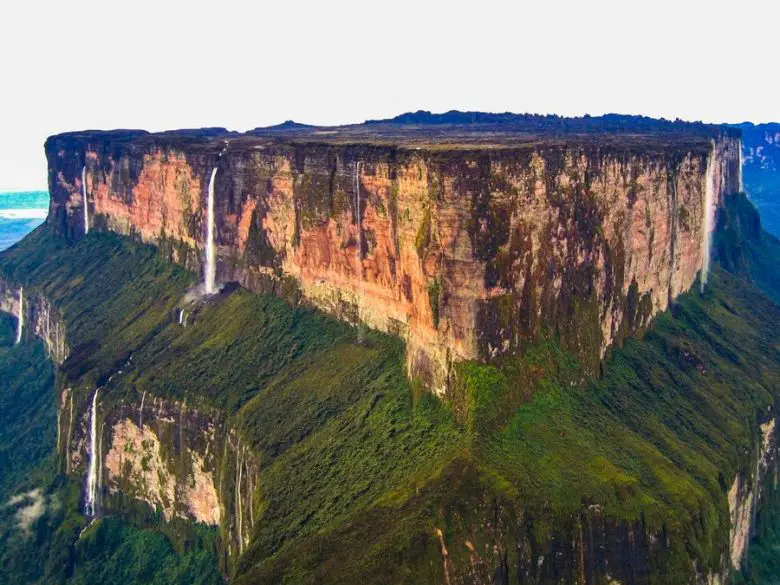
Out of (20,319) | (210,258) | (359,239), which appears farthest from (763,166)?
(359,239)

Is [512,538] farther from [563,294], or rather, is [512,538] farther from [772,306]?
[772,306]

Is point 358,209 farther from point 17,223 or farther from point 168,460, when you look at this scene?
point 17,223

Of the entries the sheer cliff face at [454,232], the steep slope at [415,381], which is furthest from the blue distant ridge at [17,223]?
the sheer cliff face at [454,232]

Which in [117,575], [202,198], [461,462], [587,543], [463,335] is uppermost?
[202,198]

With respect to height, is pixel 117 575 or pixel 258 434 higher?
pixel 258 434

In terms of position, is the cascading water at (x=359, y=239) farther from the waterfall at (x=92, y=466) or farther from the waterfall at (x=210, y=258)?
the waterfall at (x=92, y=466)

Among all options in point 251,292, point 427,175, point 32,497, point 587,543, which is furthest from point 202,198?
point 587,543
